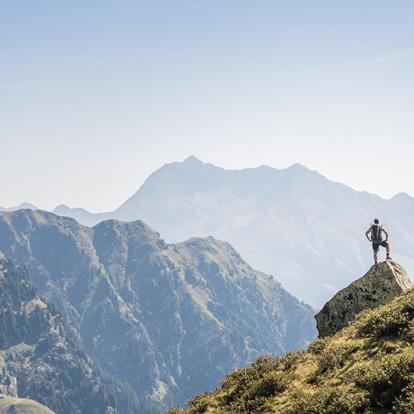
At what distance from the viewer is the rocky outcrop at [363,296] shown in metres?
26.0

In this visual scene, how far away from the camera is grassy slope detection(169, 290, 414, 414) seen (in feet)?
47.6

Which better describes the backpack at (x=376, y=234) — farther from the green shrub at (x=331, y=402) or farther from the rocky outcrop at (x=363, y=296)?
the green shrub at (x=331, y=402)

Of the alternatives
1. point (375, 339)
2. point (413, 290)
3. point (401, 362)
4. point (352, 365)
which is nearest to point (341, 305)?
point (413, 290)

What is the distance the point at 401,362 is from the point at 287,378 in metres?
4.96

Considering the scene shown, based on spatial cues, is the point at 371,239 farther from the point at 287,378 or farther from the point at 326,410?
the point at 326,410

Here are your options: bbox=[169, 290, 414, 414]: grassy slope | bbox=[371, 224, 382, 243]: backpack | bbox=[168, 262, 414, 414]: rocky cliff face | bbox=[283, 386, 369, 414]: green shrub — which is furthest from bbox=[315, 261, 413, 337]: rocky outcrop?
bbox=[283, 386, 369, 414]: green shrub

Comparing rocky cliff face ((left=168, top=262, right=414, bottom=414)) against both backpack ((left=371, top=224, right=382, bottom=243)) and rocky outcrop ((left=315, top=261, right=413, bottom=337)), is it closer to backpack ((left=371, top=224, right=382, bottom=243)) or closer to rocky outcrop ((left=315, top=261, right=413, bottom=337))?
rocky outcrop ((left=315, top=261, right=413, bottom=337))

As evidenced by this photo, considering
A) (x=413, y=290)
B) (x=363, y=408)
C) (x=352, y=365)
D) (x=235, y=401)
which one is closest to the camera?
(x=363, y=408)

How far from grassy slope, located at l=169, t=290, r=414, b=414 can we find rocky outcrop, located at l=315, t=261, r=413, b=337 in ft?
8.65

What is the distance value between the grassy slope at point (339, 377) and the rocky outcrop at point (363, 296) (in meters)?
2.64

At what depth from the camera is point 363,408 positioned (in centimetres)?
1438

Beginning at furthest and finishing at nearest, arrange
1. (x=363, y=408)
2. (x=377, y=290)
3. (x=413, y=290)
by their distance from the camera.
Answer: (x=377, y=290) < (x=413, y=290) < (x=363, y=408)

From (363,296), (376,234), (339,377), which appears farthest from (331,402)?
(376,234)

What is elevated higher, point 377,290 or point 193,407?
point 377,290
